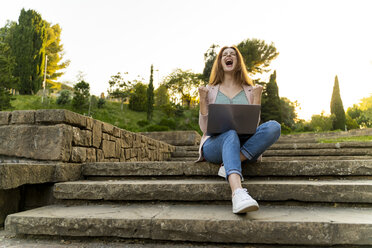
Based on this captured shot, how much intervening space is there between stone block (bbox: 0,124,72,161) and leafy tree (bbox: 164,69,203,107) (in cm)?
2532

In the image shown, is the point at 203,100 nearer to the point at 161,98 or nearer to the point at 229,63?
the point at 229,63

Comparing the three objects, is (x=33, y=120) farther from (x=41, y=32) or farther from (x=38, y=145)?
(x=41, y=32)

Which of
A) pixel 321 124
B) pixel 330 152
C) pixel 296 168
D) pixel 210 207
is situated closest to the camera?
pixel 210 207

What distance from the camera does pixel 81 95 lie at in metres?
16.2

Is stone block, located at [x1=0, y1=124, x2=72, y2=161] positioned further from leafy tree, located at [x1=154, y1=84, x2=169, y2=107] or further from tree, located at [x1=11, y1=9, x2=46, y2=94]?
tree, located at [x1=11, y1=9, x2=46, y2=94]

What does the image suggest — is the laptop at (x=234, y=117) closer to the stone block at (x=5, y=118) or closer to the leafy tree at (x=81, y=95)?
the stone block at (x=5, y=118)

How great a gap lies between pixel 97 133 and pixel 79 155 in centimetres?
37

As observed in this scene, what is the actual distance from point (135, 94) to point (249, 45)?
12022mm

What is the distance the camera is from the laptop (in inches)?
63.6

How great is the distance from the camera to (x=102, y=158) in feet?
8.30

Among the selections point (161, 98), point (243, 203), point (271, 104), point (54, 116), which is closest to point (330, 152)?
point (243, 203)

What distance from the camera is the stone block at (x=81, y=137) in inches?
80.0

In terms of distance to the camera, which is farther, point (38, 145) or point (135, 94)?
point (135, 94)

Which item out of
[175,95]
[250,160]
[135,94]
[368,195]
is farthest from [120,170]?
[175,95]
